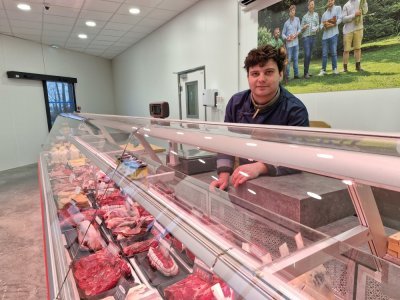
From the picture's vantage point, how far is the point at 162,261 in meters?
1.29

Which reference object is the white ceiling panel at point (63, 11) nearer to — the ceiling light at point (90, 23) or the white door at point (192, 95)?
the ceiling light at point (90, 23)

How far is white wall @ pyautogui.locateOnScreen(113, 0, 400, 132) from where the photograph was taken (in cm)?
239

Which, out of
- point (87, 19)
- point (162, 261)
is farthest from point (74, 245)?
point (87, 19)

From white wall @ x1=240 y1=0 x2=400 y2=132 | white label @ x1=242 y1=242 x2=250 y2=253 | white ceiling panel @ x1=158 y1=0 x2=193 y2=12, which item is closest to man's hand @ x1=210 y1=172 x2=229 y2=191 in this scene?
white label @ x1=242 y1=242 x2=250 y2=253

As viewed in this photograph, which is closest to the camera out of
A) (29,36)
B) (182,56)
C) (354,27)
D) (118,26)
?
(354,27)

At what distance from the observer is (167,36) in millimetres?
5688

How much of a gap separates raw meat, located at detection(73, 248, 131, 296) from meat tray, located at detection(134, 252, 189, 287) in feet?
0.24

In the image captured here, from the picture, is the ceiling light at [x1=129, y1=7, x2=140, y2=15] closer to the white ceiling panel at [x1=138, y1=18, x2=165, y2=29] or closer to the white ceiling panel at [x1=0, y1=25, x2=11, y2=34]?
the white ceiling panel at [x1=138, y1=18, x2=165, y2=29]

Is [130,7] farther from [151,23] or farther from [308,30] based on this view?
[308,30]

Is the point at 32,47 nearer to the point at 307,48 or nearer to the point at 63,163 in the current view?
the point at 63,163

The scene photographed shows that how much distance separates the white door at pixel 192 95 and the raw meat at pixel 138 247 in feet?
11.2

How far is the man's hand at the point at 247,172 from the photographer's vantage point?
120cm

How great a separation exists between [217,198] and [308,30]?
2419 millimetres

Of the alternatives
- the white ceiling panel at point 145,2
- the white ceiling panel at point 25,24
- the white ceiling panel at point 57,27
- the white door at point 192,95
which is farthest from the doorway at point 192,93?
the white ceiling panel at point 25,24
